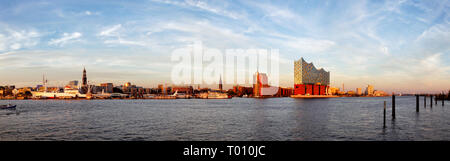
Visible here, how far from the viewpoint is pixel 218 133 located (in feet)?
88.5
